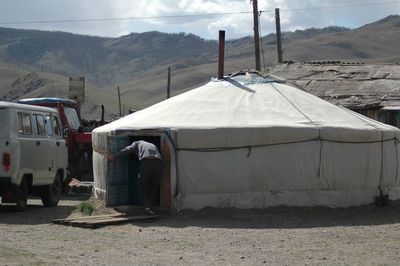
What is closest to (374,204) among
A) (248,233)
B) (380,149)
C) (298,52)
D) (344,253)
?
Answer: (380,149)

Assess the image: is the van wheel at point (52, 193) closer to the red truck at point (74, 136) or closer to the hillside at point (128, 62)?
the red truck at point (74, 136)

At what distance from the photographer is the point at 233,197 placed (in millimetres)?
12953

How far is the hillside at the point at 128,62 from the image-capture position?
96625 millimetres

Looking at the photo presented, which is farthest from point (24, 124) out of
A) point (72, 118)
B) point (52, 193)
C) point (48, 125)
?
point (72, 118)

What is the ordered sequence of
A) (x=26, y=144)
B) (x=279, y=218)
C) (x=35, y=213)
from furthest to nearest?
(x=35, y=213) < (x=26, y=144) < (x=279, y=218)

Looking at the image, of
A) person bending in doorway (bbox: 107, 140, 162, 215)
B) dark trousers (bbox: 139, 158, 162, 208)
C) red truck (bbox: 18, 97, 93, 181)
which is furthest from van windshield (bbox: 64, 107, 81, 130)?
dark trousers (bbox: 139, 158, 162, 208)

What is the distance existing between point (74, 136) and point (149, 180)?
20.1 feet

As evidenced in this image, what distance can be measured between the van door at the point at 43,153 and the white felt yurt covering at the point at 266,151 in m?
0.98

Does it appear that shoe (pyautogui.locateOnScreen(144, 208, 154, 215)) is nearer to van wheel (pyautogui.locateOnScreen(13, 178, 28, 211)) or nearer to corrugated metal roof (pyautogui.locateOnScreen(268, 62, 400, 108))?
van wheel (pyautogui.locateOnScreen(13, 178, 28, 211))

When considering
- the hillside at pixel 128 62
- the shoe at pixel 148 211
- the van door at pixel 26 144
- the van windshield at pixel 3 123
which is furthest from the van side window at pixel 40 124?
the hillside at pixel 128 62

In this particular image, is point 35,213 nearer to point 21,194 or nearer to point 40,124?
point 21,194

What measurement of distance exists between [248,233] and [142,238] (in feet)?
5.14

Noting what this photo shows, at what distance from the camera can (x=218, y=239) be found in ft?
33.9

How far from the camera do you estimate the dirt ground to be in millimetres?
8766
